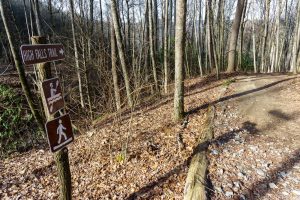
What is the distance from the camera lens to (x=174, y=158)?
4926mm

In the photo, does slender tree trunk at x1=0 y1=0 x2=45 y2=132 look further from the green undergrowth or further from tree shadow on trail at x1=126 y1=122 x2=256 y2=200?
tree shadow on trail at x1=126 y1=122 x2=256 y2=200

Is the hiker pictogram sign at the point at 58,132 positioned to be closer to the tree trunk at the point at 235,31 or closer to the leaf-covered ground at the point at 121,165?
the leaf-covered ground at the point at 121,165

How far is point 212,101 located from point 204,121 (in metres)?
1.77

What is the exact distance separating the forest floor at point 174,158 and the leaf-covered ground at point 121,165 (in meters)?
0.02

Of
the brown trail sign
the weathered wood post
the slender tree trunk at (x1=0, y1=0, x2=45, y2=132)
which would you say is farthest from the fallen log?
the slender tree trunk at (x1=0, y1=0, x2=45, y2=132)

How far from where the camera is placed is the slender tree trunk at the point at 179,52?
574 centimetres

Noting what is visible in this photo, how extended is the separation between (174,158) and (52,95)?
2977mm

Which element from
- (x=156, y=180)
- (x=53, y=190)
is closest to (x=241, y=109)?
(x=156, y=180)

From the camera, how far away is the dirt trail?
388 cm

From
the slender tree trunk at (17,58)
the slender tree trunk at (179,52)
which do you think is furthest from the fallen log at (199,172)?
the slender tree trunk at (17,58)

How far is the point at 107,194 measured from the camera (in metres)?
4.42

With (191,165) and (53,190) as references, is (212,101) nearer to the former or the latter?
(191,165)

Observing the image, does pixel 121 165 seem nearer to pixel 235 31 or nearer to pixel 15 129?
pixel 15 129

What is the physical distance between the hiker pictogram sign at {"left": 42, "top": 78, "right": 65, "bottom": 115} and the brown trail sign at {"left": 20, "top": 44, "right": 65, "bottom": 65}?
26 centimetres
